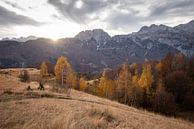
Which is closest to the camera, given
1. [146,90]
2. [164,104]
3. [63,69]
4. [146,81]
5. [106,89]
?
[164,104]

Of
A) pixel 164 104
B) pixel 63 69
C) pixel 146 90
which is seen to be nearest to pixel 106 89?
pixel 146 90

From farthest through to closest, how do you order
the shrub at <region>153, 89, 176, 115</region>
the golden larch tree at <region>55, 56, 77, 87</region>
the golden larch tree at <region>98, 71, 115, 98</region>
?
the golden larch tree at <region>98, 71, 115, 98</region>, the golden larch tree at <region>55, 56, 77, 87</region>, the shrub at <region>153, 89, 176, 115</region>

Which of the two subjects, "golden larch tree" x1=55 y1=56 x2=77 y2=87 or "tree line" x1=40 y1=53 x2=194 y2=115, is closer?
"tree line" x1=40 y1=53 x2=194 y2=115

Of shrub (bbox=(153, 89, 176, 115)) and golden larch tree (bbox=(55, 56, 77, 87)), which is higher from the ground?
golden larch tree (bbox=(55, 56, 77, 87))

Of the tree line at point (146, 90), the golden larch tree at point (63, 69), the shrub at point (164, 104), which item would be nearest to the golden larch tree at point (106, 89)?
the tree line at point (146, 90)

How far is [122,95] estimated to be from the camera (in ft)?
265

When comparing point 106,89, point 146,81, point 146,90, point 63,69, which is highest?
point 63,69

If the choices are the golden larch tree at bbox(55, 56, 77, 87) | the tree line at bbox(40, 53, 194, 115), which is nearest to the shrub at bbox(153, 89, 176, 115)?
the tree line at bbox(40, 53, 194, 115)

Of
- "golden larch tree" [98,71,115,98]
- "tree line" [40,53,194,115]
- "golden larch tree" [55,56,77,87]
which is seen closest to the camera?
"tree line" [40,53,194,115]

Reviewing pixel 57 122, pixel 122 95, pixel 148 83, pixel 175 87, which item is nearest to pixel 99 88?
pixel 122 95

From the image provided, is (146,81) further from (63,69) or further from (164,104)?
(63,69)

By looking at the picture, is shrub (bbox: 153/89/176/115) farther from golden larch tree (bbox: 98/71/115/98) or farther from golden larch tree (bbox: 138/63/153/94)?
golden larch tree (bbox: 98/71/115/98)

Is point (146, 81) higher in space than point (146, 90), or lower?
higher

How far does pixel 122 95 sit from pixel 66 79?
20834 millimetres
